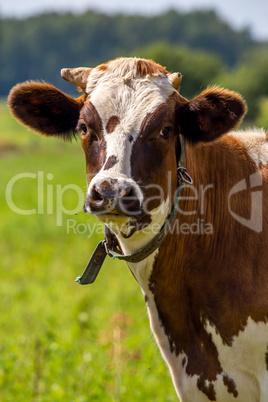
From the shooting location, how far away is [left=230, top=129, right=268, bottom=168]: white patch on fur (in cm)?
398

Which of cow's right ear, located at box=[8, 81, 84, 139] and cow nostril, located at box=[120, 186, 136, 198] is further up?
cow's right ear, located at box=[8, 81, 84, 139]

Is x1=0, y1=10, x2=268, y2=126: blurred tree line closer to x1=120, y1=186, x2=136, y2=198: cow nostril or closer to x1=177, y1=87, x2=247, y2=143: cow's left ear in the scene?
x1=177, y1=87, x2=247, y2=143: cow's left ear

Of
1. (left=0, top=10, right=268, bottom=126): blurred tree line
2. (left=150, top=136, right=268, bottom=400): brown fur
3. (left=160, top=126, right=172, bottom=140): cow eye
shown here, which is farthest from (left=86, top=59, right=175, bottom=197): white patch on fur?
(left=0, top=10, right=268, bottom=126): blurred tree line

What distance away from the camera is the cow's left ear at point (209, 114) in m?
3.68

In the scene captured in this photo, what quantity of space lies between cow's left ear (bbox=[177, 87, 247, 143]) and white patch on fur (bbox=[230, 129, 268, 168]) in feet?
1.24

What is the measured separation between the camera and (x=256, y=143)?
13.4 feet

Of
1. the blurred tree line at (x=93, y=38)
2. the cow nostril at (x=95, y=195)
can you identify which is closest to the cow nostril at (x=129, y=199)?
the cow nostril at (x=95, y=195)

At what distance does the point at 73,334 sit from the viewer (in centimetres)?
724

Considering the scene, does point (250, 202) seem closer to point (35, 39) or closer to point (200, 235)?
point (200, 235)

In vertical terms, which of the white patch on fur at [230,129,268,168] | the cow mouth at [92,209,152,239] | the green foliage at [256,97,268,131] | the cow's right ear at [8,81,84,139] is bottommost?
the cow mouth at [92,209,152,239]

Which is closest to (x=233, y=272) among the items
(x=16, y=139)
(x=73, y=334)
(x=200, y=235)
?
(x=200, y=235)

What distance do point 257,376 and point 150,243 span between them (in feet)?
3.28

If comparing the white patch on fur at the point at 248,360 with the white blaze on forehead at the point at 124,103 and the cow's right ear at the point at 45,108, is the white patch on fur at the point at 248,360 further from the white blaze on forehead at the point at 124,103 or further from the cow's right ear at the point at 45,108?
the cow's right ear at the point at 45,108

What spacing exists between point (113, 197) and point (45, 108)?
1.24m
